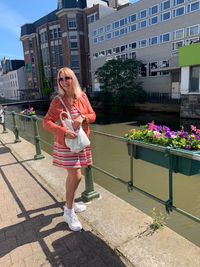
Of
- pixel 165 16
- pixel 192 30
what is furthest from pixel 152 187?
pixel 165 16

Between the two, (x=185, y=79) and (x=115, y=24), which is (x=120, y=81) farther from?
(x=115, y=24)

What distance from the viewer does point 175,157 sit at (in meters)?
2.05

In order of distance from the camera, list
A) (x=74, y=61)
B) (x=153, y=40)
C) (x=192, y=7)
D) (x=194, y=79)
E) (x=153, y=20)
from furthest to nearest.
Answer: (x=74, y=61) < (x=153, y=40) < (x=153, y=20) < (x=192, y=7) < (x=194, y=79)

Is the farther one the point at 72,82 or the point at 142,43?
the point at 142,43

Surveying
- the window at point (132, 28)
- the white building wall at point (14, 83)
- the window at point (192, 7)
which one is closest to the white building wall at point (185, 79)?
the window at point (192, 7)

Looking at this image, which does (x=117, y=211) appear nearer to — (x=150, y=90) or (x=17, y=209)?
(x=17, y=209)

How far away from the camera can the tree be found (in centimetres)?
2581

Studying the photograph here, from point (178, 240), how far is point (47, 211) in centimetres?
167

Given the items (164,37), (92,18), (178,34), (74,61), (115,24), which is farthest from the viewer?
(74,61)

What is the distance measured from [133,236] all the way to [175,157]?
99 cm

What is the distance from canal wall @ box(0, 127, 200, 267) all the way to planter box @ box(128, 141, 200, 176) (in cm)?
71

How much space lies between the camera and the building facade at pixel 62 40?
133 feet

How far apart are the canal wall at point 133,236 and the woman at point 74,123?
0.32 meters

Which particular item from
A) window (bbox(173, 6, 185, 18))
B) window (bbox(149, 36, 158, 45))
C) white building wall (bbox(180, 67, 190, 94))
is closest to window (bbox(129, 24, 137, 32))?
window (bbox(149, 36, 158, 45))
